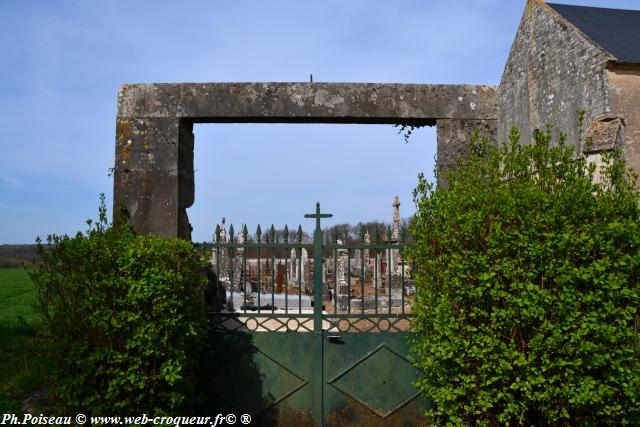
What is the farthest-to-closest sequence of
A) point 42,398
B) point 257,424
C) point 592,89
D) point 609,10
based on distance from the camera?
point 609,10
point 592,89
point 42,398
point 257,424

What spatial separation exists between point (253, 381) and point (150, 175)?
264 cm

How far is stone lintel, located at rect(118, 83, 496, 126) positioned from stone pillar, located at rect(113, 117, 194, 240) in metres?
0.18

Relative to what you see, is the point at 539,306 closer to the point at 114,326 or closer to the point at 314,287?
the point at 314,287

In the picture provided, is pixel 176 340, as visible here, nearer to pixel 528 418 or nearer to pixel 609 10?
pixel 528 418

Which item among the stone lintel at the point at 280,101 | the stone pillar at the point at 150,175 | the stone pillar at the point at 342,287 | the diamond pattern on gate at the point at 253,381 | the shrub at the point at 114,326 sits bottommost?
the stone pillar at the point at 342,287

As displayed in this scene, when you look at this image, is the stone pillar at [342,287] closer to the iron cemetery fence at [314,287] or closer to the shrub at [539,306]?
the iron cemetery fence at [314,287]

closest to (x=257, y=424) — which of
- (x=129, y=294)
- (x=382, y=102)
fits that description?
(x=129, y=294)

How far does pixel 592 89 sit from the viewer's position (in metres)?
7.96

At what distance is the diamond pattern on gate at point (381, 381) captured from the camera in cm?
574

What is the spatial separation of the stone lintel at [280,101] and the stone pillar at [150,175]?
18 cm

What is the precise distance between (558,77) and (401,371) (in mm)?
5225

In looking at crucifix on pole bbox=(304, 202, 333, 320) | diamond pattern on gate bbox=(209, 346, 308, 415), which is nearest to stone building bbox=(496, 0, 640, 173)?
crucifix on pole bbox=(304, 202, 333, 320)

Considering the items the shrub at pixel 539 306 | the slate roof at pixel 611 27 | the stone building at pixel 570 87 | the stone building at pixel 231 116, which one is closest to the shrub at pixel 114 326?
the stone building at pixel 231 116

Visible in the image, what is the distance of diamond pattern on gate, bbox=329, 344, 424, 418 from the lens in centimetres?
574
